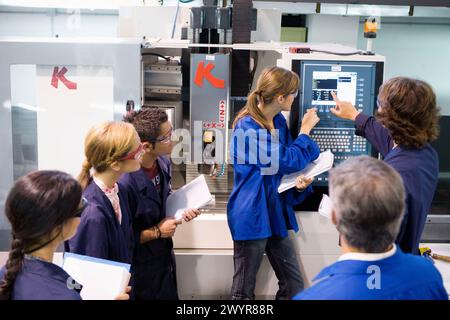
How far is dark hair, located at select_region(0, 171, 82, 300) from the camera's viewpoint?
4.22 ft

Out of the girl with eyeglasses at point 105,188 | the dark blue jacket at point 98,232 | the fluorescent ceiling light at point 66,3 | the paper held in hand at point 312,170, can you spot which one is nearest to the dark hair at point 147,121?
the girl with eyeglasses at point 105,188

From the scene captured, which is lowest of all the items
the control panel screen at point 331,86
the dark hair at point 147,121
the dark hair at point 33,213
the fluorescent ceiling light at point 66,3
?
the dark hair at point 33,213

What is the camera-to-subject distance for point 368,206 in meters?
1.19

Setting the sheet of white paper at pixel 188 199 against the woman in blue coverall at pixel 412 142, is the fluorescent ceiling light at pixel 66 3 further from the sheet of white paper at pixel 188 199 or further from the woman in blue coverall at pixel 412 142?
the woman in blue coverall at pixel 412 142

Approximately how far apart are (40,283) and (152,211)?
920 millimetres

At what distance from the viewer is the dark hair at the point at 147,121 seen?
211cm

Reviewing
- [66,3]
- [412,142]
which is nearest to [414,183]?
[412,142]

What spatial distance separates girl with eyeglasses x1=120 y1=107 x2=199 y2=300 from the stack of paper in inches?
19.5

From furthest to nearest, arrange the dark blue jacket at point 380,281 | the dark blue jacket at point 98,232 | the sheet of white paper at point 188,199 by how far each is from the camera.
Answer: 1. the sheet of white paper at point 188,199
2. the dark blue jacket at point 98,232
3. the dark blue jacket at point 380,281

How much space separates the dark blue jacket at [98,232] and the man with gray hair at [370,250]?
711 millimetres

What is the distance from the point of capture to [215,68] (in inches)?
103

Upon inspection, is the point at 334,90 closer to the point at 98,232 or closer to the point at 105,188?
the point at 105,188

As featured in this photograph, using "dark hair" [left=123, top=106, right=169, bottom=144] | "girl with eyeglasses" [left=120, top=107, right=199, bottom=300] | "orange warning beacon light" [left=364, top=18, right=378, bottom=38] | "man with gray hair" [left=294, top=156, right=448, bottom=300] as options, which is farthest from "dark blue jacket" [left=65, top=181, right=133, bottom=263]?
"orange warning beacon light" [left=364, top=18, right=378, bottom=38]
